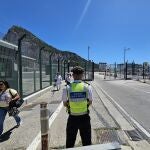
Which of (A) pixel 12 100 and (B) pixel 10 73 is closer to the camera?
(A) pixel 12 100

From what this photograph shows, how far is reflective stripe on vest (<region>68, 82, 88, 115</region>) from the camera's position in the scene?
217 inches

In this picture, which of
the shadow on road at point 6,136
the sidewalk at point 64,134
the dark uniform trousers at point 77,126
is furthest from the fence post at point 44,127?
the shadow on road at point 6,136

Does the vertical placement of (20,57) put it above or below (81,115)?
above

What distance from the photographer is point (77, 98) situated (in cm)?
551

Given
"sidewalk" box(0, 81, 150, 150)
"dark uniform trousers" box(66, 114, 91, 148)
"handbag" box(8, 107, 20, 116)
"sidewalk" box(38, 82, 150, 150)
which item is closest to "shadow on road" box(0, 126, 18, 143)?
"sidewalk" box(0, 81, 150, 150)

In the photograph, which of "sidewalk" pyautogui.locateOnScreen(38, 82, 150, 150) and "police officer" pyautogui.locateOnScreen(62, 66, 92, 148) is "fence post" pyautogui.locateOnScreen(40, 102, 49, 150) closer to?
"police officer" pyautogui.locateOnScreen(62, 66, 92, 148)

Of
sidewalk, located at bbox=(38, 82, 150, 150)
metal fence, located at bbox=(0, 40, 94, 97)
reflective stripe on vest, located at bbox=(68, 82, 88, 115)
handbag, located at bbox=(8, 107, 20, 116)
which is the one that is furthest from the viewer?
metal fence, located at bbox=(0, 40, 94, 97)

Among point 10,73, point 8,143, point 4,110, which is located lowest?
point 8,143

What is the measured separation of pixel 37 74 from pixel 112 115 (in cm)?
892

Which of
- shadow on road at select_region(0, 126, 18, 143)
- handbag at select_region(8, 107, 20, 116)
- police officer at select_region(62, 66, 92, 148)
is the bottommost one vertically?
shadow on road at select_region(0, 126, 18, 143)

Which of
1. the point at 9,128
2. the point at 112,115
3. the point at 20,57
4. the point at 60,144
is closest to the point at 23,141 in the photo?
the point at 60,144

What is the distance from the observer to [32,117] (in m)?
11.3

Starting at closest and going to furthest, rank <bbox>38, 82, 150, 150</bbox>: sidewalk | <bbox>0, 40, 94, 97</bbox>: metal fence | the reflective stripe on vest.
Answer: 1. the reflective stripe on vest
2. <bbox>38, 82, 150, 150</bbox>: sidewalk
3. <bbox>0, 40, 94, 97</bbox>: metal fence

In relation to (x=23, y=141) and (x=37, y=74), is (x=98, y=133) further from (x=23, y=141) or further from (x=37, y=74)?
(x=37, y=74)
